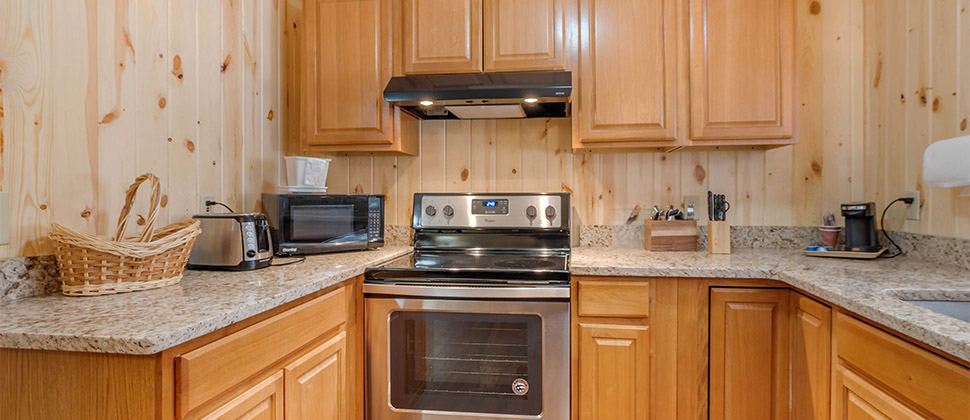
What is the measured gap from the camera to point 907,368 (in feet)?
3.21

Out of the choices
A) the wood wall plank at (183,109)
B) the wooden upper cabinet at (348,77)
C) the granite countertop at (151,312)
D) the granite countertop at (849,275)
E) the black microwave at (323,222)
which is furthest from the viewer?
the wooden upper cabinet at (348,77)

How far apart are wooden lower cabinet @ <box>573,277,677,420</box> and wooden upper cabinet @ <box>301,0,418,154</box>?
110cm

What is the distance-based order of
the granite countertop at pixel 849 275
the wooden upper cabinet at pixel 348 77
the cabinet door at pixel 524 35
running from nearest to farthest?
the granite countertop at pixel 849 275 → the cabinet door at pixel 524 35 → the wooden upper cabinet at pixel 348 77

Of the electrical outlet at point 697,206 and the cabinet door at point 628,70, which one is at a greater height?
the cabinet door at point 628,70

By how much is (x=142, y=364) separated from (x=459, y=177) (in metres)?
1.66

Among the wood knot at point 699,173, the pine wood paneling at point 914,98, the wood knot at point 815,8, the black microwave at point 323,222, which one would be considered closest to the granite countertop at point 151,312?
the black microwave at point 323,222

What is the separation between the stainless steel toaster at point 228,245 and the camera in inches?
59.4

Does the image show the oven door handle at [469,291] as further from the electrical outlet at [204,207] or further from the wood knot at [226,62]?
the wood knot at [226,62]

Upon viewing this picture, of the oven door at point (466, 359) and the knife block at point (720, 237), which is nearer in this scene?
the oven door at point (466, 359)

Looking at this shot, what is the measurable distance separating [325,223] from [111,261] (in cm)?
84

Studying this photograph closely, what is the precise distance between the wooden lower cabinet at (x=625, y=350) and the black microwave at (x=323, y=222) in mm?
957

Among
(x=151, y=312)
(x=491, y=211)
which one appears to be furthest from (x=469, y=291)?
(x=151, y=312)

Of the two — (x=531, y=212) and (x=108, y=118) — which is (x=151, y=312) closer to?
(x=108, y=118)

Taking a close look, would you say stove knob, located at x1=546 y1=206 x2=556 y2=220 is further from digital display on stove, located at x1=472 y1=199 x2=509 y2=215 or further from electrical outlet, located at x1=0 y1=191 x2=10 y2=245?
electrical outlet, located at x1=0 y1=191 x2=10 y2=245
